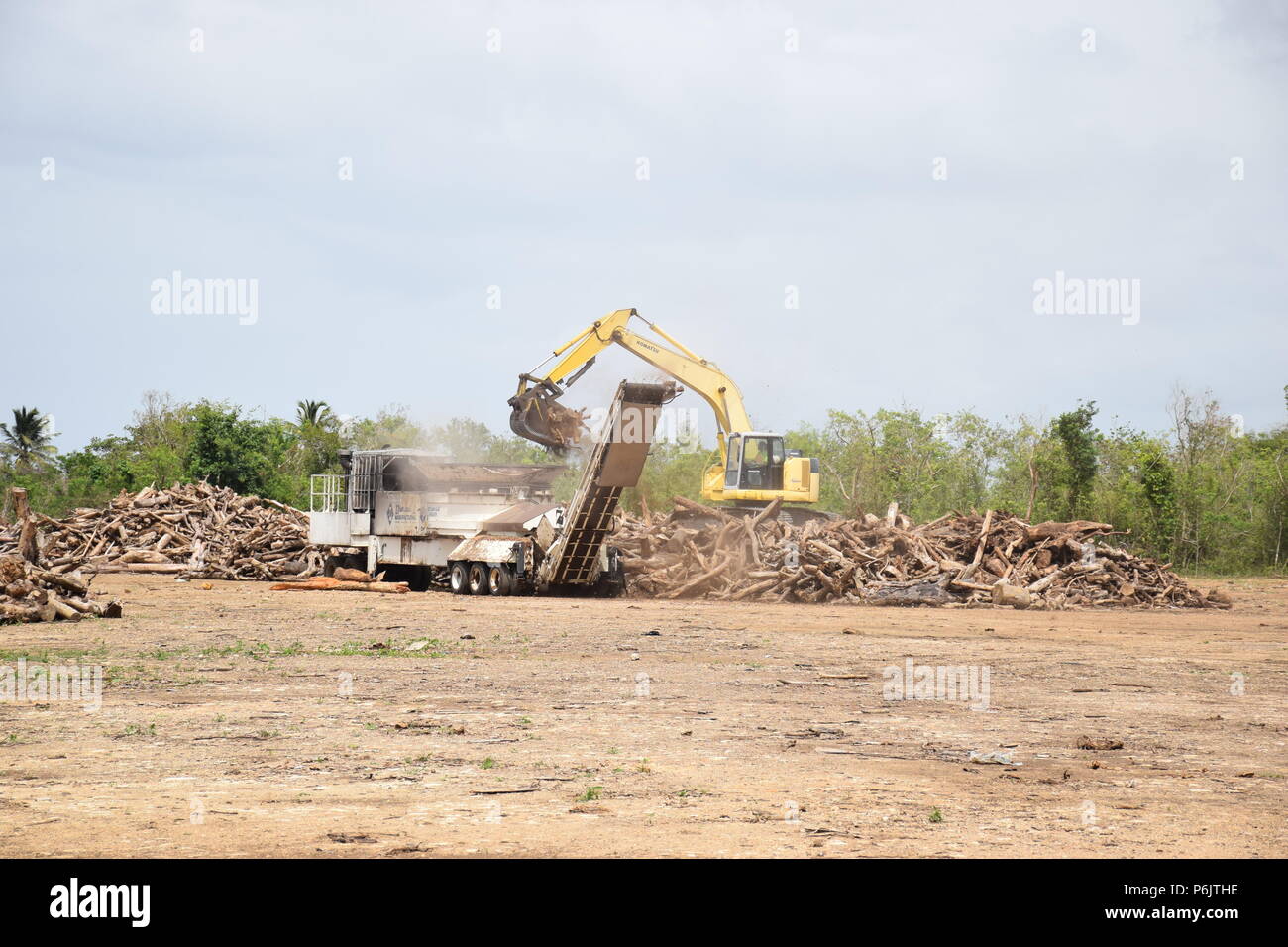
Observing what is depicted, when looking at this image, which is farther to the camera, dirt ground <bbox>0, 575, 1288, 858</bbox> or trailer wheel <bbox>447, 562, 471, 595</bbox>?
trailer wheel <bbox>447, 562, 471, 595</bbox>

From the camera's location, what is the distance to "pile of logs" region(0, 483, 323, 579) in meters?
39.6

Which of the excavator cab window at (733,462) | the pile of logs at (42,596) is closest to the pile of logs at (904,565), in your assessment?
the excavator cab window at (733,462)

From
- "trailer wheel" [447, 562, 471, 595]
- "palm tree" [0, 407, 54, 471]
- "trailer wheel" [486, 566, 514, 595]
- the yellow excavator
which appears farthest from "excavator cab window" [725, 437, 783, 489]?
"palm tree" [0, 407, 54, 471]

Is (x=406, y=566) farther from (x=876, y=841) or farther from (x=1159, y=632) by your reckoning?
(x=876, y=841)

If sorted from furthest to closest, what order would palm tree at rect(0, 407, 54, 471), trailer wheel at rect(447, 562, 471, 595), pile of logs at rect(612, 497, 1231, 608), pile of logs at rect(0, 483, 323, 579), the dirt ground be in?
palm tree at rect(0, 407, 54, 471), pile of logs at rect(0, 483, 323, 579), trailer wheel at rect(447, 562, 471, 595), pile of logs at rect(612, 497, 1231, 608), the dirt ground

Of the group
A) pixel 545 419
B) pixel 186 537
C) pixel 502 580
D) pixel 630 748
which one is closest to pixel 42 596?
pixel 502 580

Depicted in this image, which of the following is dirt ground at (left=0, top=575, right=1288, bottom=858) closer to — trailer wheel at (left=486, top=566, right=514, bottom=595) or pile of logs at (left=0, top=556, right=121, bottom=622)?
pile of logs at (left=0, top=556, right=121, bottom=622)

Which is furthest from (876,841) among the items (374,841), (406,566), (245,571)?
(245,571)

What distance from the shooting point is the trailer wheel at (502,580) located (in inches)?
1184

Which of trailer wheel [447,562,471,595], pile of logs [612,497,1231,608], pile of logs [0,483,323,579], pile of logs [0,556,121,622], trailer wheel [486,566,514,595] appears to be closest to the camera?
pile of logs [0,556,121,622]

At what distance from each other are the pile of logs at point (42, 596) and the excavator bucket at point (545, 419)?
468 inches

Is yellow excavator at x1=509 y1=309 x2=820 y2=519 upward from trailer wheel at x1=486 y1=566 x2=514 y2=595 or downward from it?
upward

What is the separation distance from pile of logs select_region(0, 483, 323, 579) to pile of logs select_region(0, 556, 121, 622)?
48.2 feet

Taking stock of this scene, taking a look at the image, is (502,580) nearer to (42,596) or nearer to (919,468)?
(42,596)
